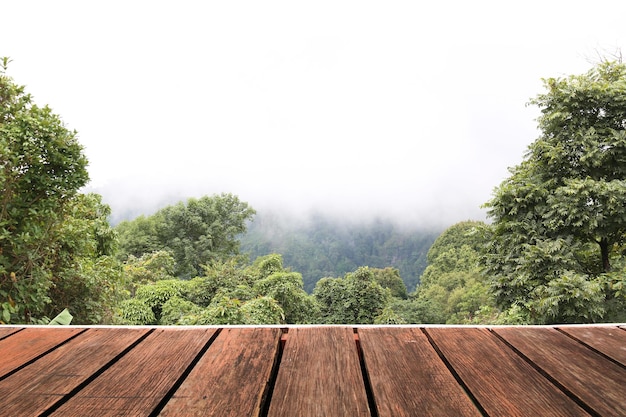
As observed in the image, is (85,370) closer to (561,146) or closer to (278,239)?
(561,146)

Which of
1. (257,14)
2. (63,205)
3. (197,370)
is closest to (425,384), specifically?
(197,370)

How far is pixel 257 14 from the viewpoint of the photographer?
73.4 metres

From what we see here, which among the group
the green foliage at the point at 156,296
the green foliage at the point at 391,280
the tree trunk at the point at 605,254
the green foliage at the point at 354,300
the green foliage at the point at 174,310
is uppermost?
the tree trunk at the point at 605,254

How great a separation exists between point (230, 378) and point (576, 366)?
78 centimetres

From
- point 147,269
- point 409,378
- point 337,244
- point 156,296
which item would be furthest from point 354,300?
point 337,244

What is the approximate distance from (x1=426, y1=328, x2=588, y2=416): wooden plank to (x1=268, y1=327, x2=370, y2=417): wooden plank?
0.23m

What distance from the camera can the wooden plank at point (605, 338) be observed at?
0.87 metres

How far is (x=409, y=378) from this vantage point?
0.72 m

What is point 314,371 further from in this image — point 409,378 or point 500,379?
point 500,379

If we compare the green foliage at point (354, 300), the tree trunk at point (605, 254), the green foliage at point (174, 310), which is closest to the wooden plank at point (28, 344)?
the green foliage at point (174, 310)

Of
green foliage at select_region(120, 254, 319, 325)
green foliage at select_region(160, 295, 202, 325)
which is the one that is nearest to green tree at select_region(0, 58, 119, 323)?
green foliage at select_region(120, 254, 319, 325)

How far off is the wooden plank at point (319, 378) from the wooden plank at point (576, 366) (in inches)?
16.8

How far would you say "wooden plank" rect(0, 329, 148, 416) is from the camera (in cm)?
64

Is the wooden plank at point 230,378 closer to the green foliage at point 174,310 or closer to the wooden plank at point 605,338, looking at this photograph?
the wooden plank at point 605,338
